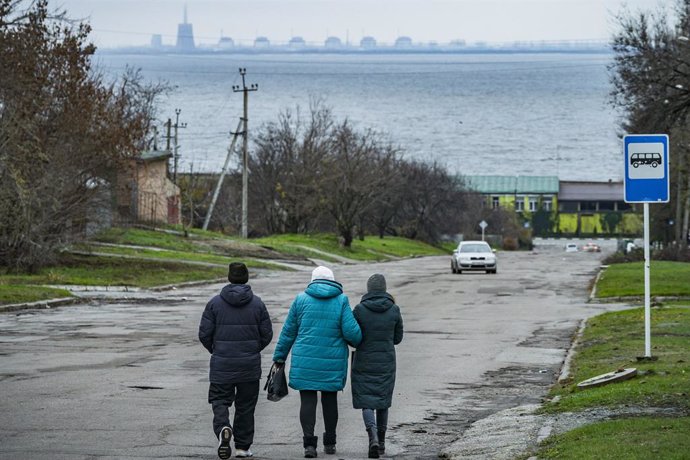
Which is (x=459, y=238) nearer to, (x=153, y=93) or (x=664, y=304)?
(x=153, y=93)

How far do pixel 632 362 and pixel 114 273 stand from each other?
80.8 ft

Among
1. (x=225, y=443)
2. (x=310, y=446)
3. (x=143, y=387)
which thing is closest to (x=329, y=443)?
(x=310, y=446)

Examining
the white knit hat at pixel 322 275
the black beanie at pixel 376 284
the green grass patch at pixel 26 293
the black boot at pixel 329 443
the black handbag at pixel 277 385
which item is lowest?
the black boot at pixel 329 443

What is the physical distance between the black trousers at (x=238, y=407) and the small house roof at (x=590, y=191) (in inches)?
5770

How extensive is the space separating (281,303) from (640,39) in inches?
528

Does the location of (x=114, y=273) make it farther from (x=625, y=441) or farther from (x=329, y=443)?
(x=625, y=441)

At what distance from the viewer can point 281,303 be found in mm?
31469

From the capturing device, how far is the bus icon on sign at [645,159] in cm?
1673

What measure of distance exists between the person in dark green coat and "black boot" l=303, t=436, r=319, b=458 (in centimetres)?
48

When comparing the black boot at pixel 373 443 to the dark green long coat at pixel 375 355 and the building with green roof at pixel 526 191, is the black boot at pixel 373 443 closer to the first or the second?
the dark green long coat at pixel 375 355

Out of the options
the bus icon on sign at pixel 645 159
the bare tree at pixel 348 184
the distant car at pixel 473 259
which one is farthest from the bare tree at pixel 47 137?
the bare tree at pixel 348 184

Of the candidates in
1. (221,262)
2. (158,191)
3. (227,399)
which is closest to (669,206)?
(158,191)

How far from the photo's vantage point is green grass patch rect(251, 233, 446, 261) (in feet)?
211

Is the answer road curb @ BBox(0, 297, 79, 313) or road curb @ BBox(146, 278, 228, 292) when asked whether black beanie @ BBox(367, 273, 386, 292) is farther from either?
road curb @ BBox(146, 278, 228, 292)
